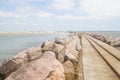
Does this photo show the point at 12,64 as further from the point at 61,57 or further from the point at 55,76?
the point at 55,76

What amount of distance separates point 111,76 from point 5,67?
4.33m

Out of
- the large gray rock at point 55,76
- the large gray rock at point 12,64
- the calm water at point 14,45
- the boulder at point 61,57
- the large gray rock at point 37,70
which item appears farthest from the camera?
the calm water at point 14,45

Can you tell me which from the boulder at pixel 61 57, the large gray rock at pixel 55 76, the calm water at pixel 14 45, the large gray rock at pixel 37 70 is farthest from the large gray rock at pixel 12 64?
the calm water at pixel 14 45

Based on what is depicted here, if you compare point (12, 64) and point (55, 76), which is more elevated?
point (55, 76)

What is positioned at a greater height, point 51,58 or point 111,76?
point 51,58

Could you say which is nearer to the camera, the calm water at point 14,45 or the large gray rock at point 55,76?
the large gray rock at point 55,76

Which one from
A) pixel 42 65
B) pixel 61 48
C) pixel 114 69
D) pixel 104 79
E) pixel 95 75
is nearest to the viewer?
pixel 42 65

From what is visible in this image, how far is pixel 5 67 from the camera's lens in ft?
31.7

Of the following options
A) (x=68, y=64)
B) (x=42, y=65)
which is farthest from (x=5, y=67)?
(x=42, y=65)

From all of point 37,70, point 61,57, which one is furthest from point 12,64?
point 37,70

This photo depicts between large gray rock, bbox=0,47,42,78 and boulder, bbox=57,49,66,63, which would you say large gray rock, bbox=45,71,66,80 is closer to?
large gray rock, bbox=0,47,42,78

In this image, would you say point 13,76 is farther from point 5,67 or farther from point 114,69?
point 114,69

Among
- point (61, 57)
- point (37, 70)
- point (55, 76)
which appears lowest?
point (61, 57)

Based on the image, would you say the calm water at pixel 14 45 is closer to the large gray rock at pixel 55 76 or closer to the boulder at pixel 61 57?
the boulder at pixel 61 57
